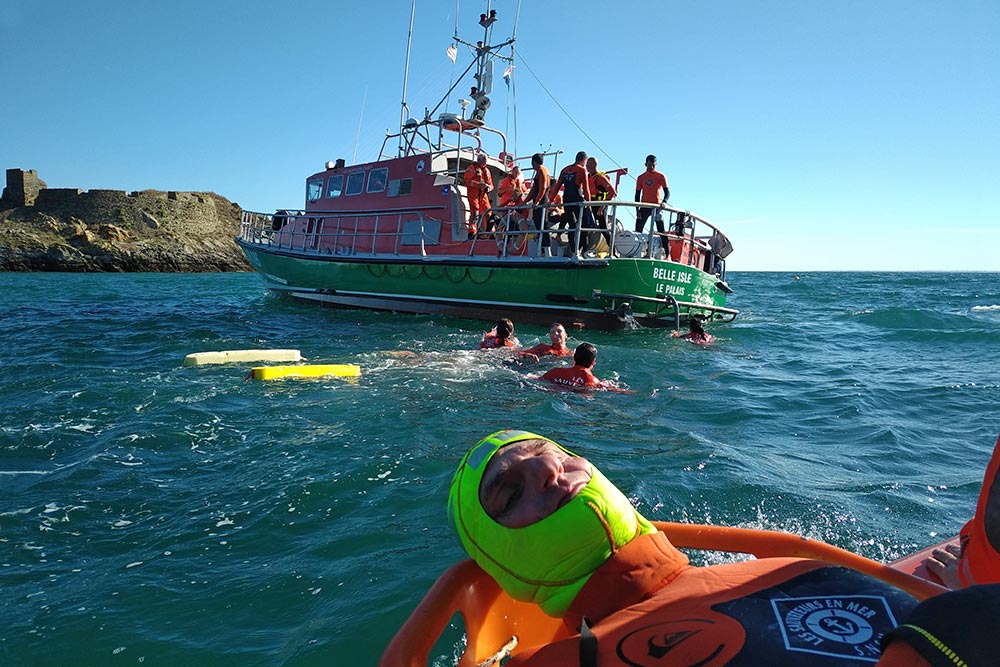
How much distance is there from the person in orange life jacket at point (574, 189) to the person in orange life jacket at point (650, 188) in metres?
1.03

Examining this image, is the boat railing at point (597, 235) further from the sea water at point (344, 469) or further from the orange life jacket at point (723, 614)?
the orange life jacket at point (723, 614)

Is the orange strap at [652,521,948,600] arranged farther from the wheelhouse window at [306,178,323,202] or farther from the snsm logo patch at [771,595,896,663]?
the wheelhouse window at [306,178,323,202]

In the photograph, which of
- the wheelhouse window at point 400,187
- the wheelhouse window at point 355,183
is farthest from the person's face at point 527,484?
the wheelhouse window at point 355,183

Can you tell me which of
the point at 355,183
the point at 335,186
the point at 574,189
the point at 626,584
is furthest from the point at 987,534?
the point at 335,186

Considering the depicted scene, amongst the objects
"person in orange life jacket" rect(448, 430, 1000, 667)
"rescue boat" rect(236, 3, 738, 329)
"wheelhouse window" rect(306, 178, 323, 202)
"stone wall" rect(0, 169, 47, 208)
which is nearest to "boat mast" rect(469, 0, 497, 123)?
"rescue boat" rect(236, 3, 738, 329)

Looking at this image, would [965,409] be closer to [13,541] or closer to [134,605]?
[134,605]

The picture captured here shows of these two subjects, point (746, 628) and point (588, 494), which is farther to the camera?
point (588, 494)

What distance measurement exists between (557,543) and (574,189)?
10882 millimetres

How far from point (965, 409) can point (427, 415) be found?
588cm

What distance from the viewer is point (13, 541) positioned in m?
3.50

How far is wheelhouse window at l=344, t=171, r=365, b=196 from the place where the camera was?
1638 centimetres

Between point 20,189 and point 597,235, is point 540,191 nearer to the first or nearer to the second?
point 597,235

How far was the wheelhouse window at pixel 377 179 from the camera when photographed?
15698 millimetres

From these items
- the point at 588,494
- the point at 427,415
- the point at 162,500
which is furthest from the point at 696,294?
the point at 588,494
